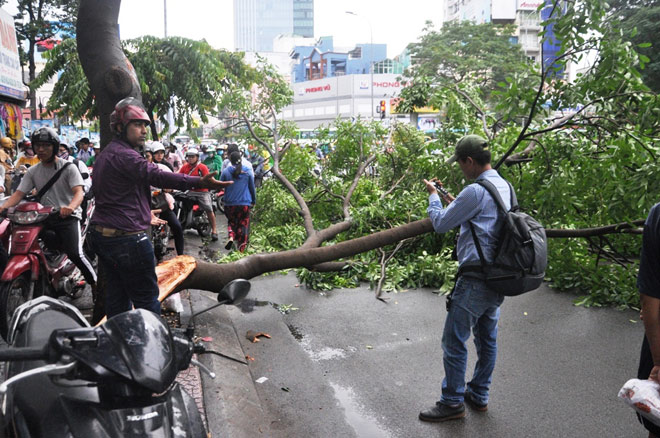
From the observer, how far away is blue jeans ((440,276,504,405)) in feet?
11.8

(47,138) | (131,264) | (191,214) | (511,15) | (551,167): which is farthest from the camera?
(511,15)

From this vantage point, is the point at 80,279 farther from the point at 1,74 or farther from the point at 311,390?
the point at 1,74

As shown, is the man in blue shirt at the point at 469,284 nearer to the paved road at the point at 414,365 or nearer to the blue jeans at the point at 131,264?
the paved road at the point at 414,365

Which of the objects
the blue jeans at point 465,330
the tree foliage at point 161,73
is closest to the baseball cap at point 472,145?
the blue jeans at point 465,330

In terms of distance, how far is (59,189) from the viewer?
5.53 meters

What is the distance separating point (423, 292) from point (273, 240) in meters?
3.38

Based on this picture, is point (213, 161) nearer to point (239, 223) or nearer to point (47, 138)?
point (239, 223)

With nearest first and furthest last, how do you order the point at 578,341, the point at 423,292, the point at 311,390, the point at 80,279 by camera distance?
the point at 311,390 < the point at 578,341 < the point at 80,279 < the point at 423,292

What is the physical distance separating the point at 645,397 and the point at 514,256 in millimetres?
1402

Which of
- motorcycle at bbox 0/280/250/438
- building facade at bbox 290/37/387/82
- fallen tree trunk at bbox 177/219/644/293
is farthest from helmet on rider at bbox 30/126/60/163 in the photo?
building facade at bbox 290/37/387/82

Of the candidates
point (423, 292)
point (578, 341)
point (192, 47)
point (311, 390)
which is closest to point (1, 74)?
point (192, 47)

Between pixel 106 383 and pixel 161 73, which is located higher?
pixel 161 73

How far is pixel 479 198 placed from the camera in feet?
11.4

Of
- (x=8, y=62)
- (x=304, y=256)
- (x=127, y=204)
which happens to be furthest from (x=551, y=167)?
(x=8, y=62)
